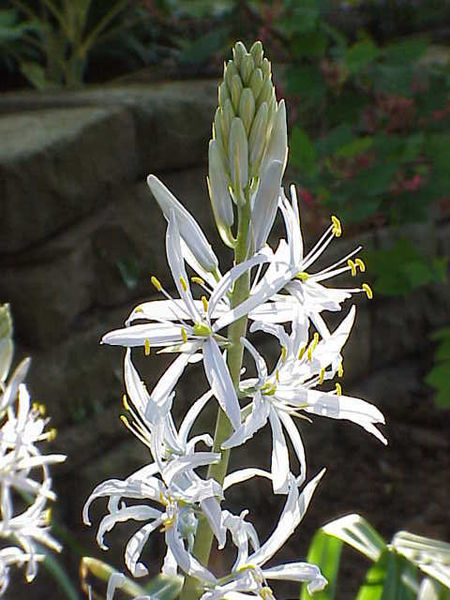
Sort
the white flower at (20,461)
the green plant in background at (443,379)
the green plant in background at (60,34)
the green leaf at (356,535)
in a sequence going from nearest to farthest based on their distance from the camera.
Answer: the white flower at (20,461), the green leaf at (356,535), the green plant in background at (443,379), the green plant in background at (60,34)

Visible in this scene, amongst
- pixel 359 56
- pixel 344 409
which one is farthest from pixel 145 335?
pixel 359 56

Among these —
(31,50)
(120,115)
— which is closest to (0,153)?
(120,115)

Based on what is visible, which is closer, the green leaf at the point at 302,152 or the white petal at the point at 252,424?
the white petal at the point at 252,424

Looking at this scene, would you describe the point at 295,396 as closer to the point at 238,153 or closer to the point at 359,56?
the point at 238,153

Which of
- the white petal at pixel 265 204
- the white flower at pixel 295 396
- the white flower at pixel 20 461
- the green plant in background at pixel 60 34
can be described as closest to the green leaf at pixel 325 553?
the white flower at pixel 20 461

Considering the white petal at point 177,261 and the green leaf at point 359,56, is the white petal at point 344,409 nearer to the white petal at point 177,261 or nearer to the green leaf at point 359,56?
the white petal at point 177,261

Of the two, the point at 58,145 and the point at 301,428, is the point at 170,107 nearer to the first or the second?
the point at 58,145
